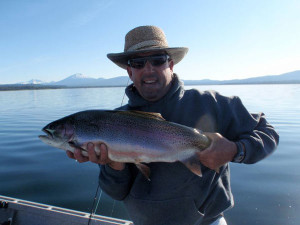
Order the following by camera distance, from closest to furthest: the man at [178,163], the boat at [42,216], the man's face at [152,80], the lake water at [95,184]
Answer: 1. the man at [178,163]
2. the man's face at [152,80]
3. the boat at [42,216]
4. the lake water at [95,184]

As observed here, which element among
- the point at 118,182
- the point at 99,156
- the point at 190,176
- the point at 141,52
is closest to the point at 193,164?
the point at 190,176

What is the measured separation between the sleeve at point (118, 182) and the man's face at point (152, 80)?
44.6 inches

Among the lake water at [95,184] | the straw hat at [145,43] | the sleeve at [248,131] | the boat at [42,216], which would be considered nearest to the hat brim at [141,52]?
the straw hat at [145,43]

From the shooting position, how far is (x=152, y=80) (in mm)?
3482

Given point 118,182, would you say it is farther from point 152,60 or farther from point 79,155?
point 152,60

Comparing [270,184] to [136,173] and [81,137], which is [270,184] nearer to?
[136,173]

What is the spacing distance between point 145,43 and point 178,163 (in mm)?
1837

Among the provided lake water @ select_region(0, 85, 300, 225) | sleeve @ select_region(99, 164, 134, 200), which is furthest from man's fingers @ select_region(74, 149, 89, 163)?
lake water @ select_region(0, 85, 300, 225)

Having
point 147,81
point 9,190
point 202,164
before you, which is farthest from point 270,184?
point 9,190

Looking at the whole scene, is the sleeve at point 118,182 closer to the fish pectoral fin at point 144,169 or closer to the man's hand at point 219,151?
the fish pectoral fin at point 144,169

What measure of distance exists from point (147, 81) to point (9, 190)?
726 centimetres

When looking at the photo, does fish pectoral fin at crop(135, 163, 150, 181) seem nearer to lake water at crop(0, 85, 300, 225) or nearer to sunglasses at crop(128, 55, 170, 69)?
sunglasses at crop(128, 55, 170, 69)

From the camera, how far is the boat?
507cm

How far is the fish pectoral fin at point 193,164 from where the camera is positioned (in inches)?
114
